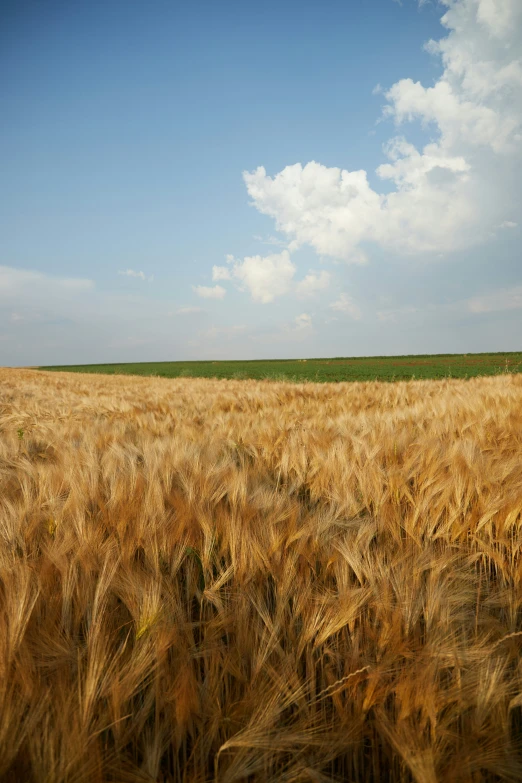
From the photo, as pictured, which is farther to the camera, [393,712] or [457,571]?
[457,571]

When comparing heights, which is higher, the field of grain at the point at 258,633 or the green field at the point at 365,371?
the green field at the point at 365,371

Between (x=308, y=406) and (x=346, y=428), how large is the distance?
2.33m

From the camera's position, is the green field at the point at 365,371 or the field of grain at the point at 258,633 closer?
the field of grain at the point at 258,633

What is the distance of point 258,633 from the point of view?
35.3 inches

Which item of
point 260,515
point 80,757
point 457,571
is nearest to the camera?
point 80,757

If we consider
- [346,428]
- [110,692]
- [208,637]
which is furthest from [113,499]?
[346,428]

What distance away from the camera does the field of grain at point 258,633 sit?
0.68m

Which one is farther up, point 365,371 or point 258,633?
point 365,371

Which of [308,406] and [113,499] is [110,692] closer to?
[113,499]

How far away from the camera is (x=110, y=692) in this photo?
2.33 feet

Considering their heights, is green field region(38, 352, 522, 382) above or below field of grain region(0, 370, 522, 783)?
above

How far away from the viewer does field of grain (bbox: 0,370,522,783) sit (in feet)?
2.22

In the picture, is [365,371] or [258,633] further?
[365,371]

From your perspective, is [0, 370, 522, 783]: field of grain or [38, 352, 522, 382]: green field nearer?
[0, 370, 522, 783]: field of grain
